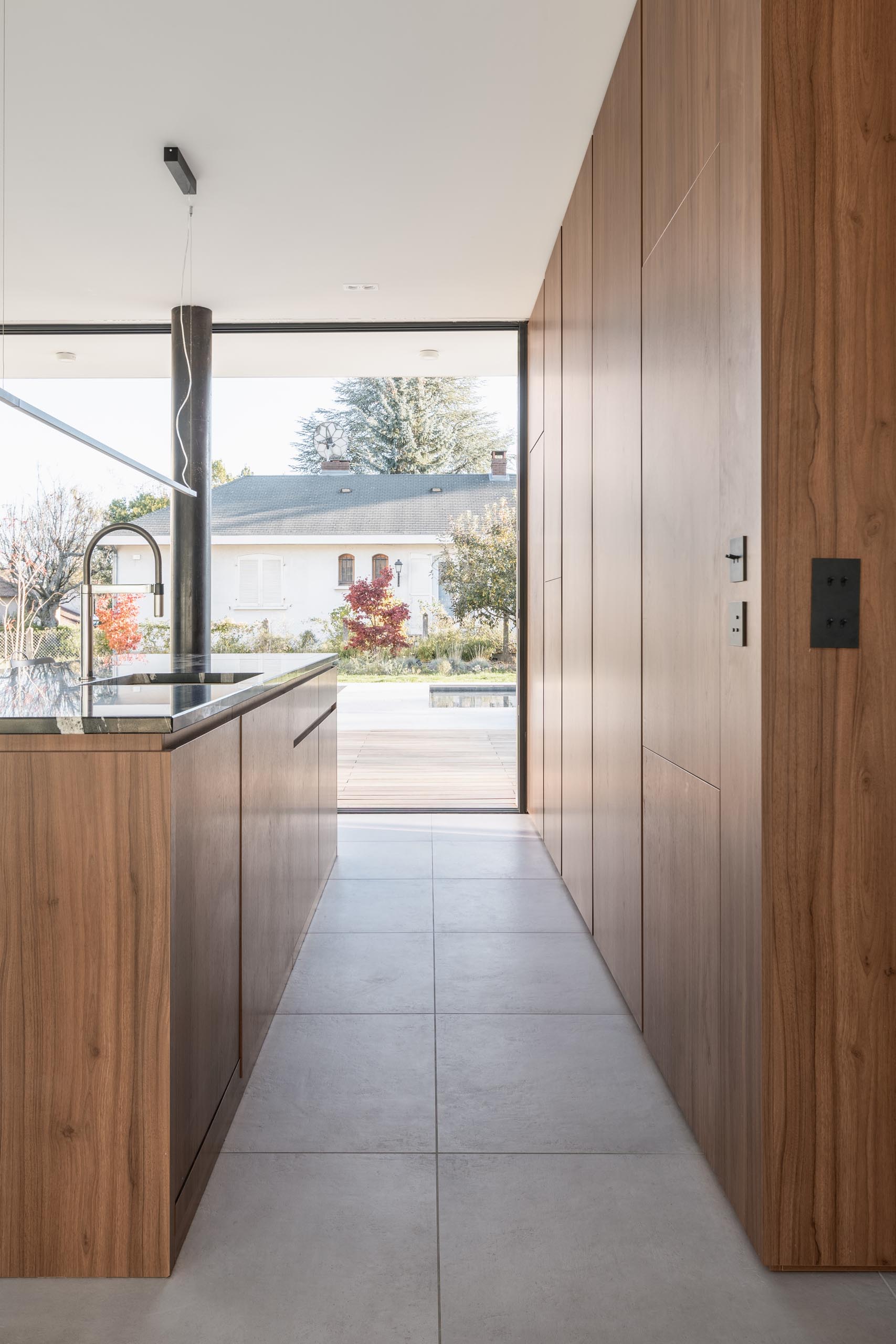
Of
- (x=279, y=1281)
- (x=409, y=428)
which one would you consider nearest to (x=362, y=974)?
(x=279, y=1281)

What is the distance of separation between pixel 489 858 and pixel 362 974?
4.90 ft

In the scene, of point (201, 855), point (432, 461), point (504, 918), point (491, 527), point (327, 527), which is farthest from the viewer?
point (432, 461)

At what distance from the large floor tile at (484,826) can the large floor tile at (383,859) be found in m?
0.23

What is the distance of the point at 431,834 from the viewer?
4.79 m

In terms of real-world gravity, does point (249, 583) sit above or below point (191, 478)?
below

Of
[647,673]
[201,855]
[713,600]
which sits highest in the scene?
[713,600]

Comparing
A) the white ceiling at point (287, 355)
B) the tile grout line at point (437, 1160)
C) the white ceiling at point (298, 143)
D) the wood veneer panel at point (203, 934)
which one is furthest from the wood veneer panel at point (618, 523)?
the white ceiling at point (287, 355)

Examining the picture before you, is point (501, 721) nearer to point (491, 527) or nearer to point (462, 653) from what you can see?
point (462, 653)

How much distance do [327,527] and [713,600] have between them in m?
11.5

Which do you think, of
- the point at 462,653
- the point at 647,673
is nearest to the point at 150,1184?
the point at 647,673

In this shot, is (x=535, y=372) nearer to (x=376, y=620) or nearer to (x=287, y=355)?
(x=287, y=355)

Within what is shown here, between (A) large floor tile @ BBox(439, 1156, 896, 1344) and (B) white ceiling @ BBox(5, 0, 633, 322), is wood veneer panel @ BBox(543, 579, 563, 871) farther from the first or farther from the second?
(A) large floor tile @ BBox(439, 1156, 896, 1344)

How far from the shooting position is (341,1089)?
2160 millimetres

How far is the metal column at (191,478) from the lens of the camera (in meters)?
4.94
